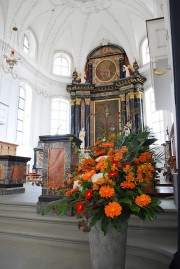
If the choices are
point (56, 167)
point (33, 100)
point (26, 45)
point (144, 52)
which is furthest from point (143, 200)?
point (144, 52)

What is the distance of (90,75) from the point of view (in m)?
15.0

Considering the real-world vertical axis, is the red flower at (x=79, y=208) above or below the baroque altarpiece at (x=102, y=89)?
below

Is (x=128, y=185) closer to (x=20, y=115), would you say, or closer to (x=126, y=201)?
(x=126, y=201)

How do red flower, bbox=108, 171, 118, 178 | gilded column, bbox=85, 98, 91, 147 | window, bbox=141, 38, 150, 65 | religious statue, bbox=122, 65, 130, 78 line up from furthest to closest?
religious statue, bbox=122, 65, 130, 78 → window, bbox=141, 38, 150, 65 → gilded column, bbox=85, 98, 91, 147 → red flower, bbox=108, 171, 118, 178

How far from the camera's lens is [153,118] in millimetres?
12906

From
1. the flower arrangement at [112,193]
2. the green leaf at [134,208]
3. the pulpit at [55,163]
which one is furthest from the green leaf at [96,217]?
the pulpit at [55,163]

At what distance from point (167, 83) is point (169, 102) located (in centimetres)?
51

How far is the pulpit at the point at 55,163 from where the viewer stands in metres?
3.23

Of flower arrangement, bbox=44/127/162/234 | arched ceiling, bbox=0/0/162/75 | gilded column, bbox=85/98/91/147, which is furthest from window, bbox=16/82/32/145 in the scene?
flower arrangement, bbox=44/127/162/234

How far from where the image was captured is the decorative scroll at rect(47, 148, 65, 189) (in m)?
3.26

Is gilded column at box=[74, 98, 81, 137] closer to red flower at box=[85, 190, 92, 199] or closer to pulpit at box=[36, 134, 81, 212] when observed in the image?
pulpit at box=[36, 134, 81, 212]

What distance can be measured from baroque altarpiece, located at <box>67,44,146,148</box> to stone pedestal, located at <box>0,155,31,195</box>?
7970mm

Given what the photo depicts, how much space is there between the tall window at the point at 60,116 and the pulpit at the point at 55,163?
1072cm

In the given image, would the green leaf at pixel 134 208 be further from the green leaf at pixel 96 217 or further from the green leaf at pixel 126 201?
the green leaf at pixel 96 217
